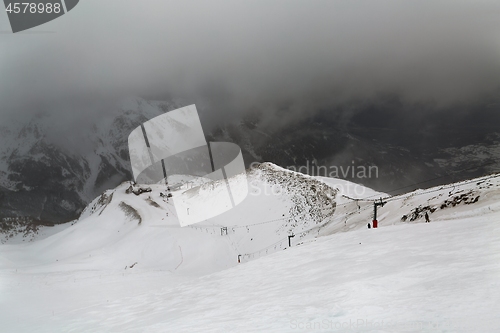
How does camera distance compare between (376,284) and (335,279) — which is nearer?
(376,284)

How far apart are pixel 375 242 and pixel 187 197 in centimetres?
5595

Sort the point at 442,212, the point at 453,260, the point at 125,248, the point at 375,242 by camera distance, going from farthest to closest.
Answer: the point at 125,248, the point at 442,212, the point at 375,242, the point at 453,260

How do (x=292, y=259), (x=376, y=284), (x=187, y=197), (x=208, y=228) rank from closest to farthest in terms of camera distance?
1. (x=376, y=284)
2. (x=292, y=259)
3. (x=208, y=228)
4. (x=187, y=197)

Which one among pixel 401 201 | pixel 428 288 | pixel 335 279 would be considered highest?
pixel 428 288

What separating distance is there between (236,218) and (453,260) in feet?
156

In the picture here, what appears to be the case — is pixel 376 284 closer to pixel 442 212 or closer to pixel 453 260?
pixel 453 260

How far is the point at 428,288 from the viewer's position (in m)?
6.70

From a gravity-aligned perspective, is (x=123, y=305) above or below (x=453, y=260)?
below

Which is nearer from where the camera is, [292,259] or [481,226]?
[481,226]

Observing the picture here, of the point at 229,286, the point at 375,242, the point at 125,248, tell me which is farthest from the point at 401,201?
the point at 125,248

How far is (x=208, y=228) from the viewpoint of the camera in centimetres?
5100

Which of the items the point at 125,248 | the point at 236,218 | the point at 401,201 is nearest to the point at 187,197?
the point at 236,218

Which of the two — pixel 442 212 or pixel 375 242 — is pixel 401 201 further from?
pixel 375 242

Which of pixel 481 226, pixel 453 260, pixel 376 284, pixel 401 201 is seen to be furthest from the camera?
pixel 401 201
